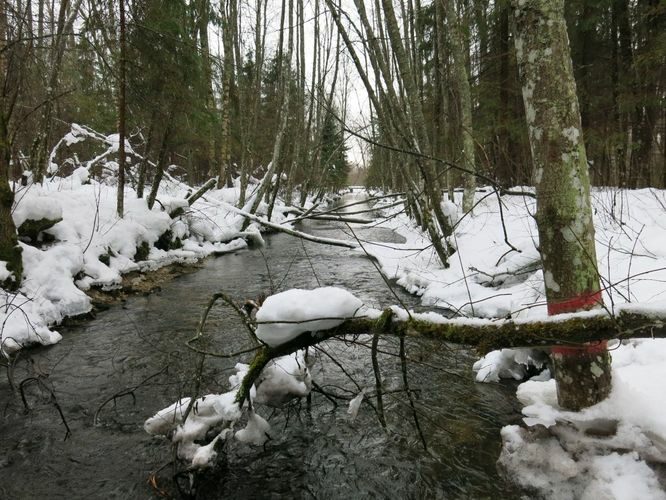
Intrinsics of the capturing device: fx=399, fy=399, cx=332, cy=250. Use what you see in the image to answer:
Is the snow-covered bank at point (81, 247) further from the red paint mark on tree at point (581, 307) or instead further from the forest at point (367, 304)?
the red paint mark on tree at point (581, 307)

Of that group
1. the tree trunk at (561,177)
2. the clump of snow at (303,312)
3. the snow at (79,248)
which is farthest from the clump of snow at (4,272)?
the tree trunk at (561,177)

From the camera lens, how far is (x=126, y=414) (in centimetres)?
355

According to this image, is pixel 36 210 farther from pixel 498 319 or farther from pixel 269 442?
pixel 498 319

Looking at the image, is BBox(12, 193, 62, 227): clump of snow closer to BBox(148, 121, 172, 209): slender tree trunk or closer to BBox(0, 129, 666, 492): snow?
BBox(0, 129, 666, 492): snow

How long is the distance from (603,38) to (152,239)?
16333 mm

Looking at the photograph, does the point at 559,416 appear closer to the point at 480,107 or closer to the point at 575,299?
the point at 575,299

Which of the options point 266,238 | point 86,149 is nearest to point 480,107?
point 266,238

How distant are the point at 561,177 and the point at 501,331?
3.24ft

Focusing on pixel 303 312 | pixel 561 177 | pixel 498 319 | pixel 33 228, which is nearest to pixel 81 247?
pixel 33 228

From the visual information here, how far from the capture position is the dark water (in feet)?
8.83

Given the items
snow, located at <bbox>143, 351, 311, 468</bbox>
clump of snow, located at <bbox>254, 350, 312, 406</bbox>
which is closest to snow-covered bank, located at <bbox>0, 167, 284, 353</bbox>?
snow, located at <bbox>143, 351, 311, 468</bbox>

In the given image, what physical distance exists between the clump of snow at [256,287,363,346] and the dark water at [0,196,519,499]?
0.29 meters

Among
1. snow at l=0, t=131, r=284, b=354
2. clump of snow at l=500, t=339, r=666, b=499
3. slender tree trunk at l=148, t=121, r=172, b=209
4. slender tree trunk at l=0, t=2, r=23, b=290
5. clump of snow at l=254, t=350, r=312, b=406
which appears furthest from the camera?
slender tree trunk at l=148, t=121, r=172, b=209

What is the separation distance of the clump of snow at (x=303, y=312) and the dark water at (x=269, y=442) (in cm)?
29
